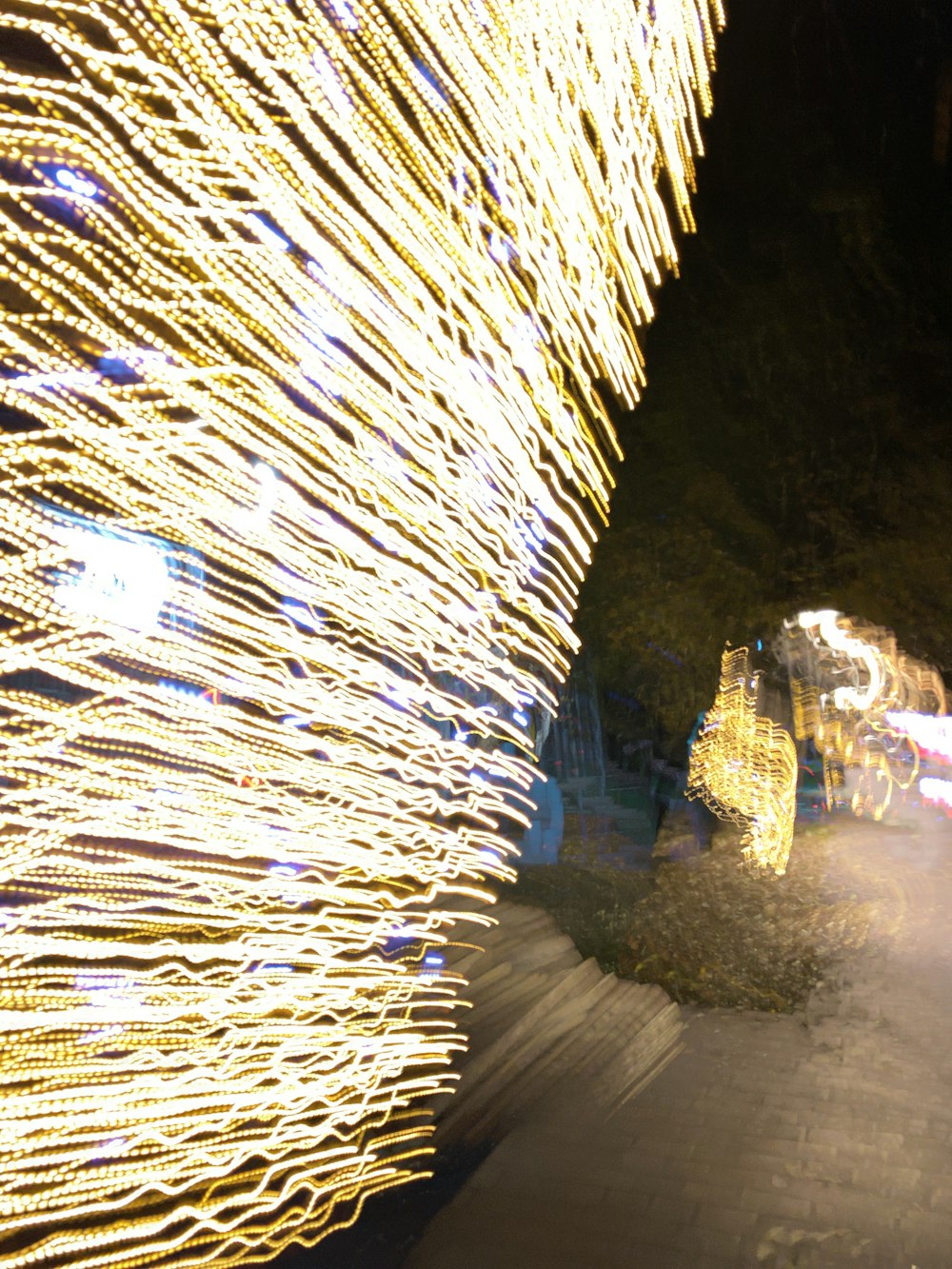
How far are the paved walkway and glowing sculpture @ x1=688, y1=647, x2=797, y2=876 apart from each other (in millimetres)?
5870

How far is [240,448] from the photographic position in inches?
137

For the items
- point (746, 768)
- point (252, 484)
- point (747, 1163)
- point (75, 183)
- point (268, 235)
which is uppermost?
point (746, 768)

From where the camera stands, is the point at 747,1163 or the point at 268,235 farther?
the point at 747,1163

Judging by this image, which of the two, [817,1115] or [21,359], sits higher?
[21,359]

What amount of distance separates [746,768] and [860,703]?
11218 millimetres

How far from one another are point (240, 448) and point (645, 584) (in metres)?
10.6

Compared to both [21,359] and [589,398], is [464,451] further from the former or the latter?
[21,359]

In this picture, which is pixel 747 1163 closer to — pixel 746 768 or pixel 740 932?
pixel 740 932

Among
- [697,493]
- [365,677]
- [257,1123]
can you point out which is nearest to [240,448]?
[365,677]

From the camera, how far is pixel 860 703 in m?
24.4

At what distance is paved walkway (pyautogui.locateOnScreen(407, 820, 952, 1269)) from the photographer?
4.48 m

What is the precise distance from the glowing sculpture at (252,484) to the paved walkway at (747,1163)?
869mm

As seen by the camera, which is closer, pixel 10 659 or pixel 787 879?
pixel 10 659

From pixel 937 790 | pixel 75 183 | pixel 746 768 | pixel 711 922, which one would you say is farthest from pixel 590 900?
pixel 937 790
